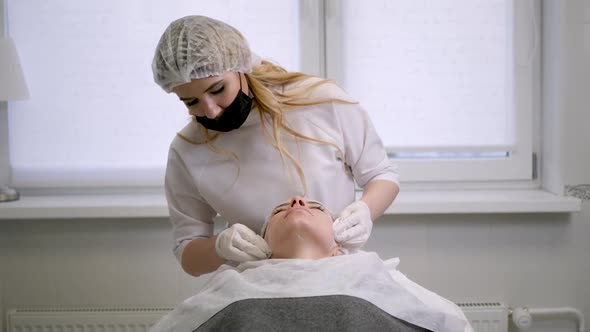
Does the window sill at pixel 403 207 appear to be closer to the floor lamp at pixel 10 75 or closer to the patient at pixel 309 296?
the floor lamp at pixel 10 75

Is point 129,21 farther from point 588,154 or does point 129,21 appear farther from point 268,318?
point 588,154

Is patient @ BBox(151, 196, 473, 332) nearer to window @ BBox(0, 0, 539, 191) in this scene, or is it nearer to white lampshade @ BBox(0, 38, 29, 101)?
window @ BBox(0, 0, 539, 191)

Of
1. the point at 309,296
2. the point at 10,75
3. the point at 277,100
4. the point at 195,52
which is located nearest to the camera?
the point at 309,296

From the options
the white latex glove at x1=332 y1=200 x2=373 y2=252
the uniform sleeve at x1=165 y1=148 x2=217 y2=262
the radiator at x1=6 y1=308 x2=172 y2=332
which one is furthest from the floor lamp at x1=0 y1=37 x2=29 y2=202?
the white latex glove at x1=332 y1=200 x2=373 y2=252

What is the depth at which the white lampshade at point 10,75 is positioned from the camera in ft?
7.63

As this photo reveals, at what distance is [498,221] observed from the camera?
248cm

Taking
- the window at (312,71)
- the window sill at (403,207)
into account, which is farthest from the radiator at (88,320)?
the window at (312,71)

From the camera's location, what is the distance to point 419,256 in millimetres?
2484

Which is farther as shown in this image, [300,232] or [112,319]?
[112,319]

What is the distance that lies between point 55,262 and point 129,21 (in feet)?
3.15

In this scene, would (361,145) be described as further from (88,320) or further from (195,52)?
(88,320)

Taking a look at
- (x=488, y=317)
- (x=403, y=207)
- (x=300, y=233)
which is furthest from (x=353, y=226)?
(x=488, y=317)

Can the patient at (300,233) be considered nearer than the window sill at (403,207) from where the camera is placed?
Yes

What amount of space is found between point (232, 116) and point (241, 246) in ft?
1.00
